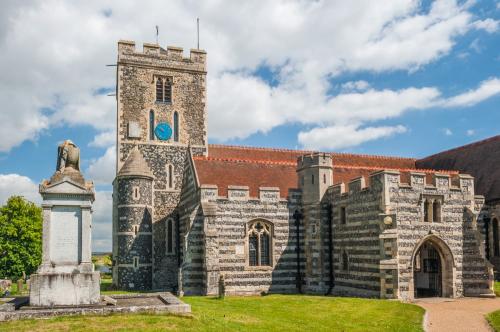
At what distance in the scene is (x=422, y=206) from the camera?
76.2 feet

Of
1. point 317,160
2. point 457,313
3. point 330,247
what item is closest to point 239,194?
point 317,160

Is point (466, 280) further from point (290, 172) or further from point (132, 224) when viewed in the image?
point (132, 224)

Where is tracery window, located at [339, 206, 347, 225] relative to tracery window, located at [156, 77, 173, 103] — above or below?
below

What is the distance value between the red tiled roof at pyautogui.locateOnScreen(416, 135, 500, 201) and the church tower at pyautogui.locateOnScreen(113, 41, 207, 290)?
1644 centimetres

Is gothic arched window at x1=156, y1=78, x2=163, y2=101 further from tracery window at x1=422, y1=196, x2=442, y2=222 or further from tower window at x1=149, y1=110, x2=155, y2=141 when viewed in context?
tracery window at x1=422, y1=196, x2=442, y2=222

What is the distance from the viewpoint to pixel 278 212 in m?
27.4

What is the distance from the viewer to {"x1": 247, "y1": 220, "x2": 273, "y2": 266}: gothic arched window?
26.8 m

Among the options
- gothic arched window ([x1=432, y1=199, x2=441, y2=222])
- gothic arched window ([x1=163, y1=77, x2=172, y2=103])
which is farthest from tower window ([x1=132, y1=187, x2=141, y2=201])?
gothic arched window ([x1=432, y1=199, x2=441, y2=222])

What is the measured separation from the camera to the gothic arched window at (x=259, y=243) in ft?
88.0

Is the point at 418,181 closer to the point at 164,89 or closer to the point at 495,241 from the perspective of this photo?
the point at 495,241

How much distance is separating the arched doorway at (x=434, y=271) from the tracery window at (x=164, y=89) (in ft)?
66.7

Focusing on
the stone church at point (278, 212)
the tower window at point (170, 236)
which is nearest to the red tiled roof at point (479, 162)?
the stone church at point (278, 212)

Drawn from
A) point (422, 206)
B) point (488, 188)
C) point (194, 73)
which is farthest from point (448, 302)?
point (194, 73)

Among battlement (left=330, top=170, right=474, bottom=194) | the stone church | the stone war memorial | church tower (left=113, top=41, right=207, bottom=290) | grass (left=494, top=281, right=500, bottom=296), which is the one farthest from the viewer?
church tower (left=113, top=41, right=207, bottom=290)
